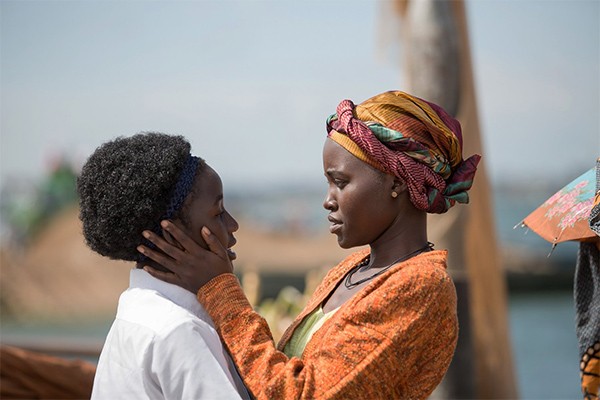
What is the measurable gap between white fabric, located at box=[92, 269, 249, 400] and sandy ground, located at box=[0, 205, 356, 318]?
1077 cm

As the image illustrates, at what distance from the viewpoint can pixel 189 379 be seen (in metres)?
2.06

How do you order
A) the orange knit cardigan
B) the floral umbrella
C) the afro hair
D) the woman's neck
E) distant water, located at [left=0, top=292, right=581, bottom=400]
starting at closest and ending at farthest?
the orange knit cardigan → the afro hair → the woman's neck → the floral umbrella → distant water, located at [left=0, top=292, right=581, bottom=400]

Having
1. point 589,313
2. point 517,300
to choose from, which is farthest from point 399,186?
point 517,300

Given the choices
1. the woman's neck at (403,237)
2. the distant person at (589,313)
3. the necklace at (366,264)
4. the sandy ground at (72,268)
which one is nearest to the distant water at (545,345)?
the sandy ground at (72,268)

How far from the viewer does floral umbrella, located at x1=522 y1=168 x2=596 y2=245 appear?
263 cm

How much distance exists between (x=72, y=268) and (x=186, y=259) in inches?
470

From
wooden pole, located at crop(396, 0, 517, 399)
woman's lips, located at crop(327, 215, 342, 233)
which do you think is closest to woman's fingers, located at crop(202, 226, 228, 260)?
woman's lips, located at crop(327, 215, 342, 233)

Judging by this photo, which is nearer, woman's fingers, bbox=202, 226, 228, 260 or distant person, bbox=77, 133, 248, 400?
distant person, bbox=77, 133, 248, 400

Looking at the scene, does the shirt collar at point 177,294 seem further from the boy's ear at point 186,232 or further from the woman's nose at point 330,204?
the woman's nose at point 330,204

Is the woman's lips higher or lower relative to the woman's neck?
higher

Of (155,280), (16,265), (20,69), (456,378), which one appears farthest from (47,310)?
(155,280)

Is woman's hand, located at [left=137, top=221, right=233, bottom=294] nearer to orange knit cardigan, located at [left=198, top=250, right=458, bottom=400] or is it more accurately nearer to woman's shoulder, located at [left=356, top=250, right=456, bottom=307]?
orange knit cardigan, located at [left=198, top=250, right=458, bottom=400]

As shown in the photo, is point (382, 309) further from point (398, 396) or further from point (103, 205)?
point (103, 205)

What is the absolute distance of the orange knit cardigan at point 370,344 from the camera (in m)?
2.04
